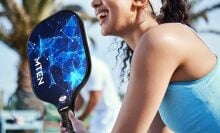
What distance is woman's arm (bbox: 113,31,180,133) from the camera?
5.05 ft

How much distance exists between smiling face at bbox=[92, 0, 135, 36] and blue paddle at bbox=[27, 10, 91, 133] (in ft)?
0.60

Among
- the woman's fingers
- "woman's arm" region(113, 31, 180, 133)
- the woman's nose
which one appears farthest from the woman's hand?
the woman's nose

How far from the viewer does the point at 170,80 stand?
1.61 meters

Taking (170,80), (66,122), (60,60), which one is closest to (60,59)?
(60,60)

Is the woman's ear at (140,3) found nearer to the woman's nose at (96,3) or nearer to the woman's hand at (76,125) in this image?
the woman's nose at (96,3)

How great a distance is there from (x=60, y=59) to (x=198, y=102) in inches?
23.4

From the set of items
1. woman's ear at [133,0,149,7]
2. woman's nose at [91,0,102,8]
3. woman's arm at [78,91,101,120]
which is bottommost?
woman's arm at [78,91,101,120]

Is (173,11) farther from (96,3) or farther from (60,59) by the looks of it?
(60,59)

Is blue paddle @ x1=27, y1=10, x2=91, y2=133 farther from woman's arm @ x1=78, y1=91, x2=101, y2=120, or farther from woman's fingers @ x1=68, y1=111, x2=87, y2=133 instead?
woman's arm @ x1=78, y1=91, x2=101, y2=120

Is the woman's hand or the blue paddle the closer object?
the woman's hand

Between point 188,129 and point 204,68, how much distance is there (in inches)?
7.4

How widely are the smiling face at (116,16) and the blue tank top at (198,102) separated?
282mm

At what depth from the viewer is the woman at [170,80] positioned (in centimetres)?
155

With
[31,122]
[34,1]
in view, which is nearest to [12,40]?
[34,1]
